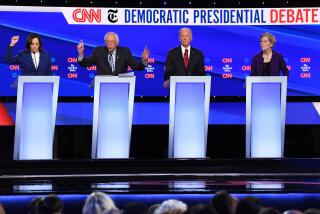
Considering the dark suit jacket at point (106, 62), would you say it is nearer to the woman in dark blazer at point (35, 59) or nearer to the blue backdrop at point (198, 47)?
the woman in dark blazer at point (35, 59)

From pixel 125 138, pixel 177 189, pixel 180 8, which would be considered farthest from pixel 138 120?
pixel 177 189

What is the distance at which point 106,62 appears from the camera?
8.32 m

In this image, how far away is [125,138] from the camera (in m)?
7.44

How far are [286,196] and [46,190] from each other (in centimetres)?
185

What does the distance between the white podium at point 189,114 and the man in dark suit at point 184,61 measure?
2.32 ft

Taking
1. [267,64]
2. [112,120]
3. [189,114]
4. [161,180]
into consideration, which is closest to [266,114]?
[189,114]

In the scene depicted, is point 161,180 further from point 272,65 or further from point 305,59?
point 305,59

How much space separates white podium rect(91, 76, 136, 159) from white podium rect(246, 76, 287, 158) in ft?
3.92

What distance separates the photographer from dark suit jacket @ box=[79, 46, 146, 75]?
828cm

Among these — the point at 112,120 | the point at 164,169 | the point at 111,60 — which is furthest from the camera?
the point at 111,60

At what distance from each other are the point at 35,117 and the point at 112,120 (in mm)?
745

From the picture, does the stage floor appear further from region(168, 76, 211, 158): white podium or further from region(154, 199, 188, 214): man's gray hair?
region(154, 199, 188, 214): man's gray hair

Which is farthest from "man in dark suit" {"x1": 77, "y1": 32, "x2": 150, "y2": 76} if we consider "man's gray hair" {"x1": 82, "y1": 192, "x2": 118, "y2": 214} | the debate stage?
"man's gray hair" {"x1": 82, "y1": 192, "x2": 118, "y2": 214}

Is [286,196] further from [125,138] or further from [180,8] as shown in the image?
[180,8]
